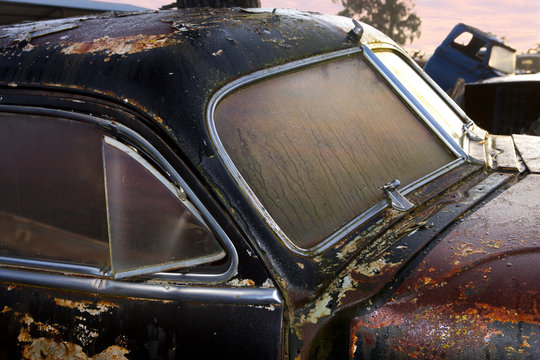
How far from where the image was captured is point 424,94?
2500 mm

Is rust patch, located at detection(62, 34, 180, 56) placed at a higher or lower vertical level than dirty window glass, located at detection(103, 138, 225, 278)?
higher

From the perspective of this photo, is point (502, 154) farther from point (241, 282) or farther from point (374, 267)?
point (241, 282)

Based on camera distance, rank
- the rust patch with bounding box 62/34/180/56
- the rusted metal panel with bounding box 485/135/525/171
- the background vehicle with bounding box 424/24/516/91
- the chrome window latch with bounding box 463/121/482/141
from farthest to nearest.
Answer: the background vehicle with bounding box 424/24/516/91 → the chrome window latch with bounding box 463/121/482/141 → the rusted metal panel with bounding box 485/135/525/171 → the rust patch with bounding box 62/34/180/56

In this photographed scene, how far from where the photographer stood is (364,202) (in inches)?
67.6

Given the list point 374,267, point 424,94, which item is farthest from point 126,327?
point 424,94

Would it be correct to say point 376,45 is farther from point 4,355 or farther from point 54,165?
point 4,355

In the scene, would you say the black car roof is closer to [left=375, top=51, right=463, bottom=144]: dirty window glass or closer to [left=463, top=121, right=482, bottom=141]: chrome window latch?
[left=375, top=51, right=463, bottom=144]: dirty window glass

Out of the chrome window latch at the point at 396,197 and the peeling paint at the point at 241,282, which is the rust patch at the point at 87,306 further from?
the chrome window latch at the point at 396,197

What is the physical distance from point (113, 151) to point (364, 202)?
0.83m

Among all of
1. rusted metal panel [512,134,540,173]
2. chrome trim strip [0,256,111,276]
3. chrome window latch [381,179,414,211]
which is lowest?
rusted metal panel [512,134,540,173]

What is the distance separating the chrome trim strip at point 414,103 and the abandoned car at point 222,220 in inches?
15.7

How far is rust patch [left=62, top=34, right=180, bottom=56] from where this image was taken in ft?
5.28

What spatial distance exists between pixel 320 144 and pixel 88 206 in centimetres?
78

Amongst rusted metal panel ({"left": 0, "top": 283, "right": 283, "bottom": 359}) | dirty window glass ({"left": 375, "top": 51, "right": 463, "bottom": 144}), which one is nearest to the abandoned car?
rusted metal panel ({"left": 0, "top": 283, "right": 283, "bottom": 359})
